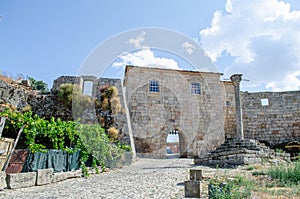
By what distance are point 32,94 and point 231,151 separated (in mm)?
9995

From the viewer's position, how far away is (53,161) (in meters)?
6.52

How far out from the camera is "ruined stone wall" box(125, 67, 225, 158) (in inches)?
558

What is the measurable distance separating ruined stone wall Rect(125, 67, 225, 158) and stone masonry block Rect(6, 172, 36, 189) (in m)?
8.38

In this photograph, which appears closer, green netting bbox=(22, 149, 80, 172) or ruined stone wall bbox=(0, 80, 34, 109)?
green netting bbox=(22, 149, 80, 172)

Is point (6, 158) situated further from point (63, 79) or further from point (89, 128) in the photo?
point (63, 79)

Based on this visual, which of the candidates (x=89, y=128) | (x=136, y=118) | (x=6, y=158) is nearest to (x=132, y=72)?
(x=136, y=118)

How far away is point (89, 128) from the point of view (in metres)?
8.20

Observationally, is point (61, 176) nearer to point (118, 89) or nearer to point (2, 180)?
point (2, 180)

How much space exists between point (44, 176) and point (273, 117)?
52.5ft

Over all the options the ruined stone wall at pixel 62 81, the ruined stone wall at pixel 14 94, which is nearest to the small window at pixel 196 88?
the ruined stone wall at pixel 62 81

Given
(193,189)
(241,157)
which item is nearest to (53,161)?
(193,189)

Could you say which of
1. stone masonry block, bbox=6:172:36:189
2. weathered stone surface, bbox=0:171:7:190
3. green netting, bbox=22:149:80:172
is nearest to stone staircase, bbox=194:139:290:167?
green netting, bbox=22:149:80:172

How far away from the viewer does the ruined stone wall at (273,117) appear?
1697 cm

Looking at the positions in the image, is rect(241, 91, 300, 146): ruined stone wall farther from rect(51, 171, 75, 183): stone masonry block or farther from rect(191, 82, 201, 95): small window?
rect(51, 171, 75, 183): stone masonry block
